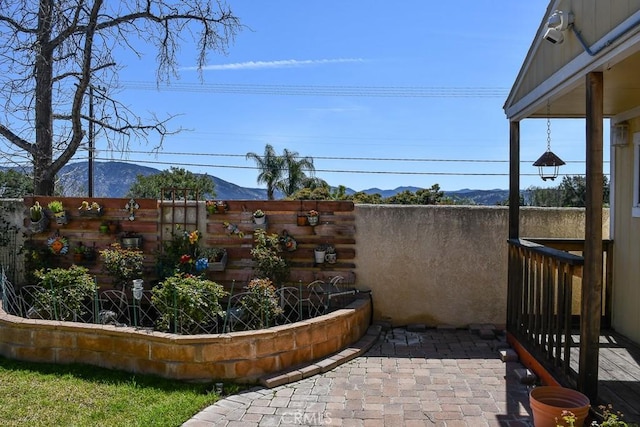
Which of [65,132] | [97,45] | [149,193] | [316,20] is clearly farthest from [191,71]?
[149,193]

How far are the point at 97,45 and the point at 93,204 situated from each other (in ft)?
8.49

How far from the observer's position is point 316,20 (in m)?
9.43

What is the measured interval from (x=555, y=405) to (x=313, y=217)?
3.41 meters

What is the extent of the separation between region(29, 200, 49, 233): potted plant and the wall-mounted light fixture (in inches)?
239

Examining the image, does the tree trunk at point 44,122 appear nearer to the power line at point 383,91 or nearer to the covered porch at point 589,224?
the covered porch at point 589,224

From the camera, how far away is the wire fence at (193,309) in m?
4.11

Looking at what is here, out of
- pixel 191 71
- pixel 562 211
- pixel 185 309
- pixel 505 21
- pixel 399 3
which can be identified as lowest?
pixel 185 309

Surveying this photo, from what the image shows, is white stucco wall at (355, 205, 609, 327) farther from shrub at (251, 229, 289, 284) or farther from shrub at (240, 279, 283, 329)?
shrub at (240, 279, 283, 329)

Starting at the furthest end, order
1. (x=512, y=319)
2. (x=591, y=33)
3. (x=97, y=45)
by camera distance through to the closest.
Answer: (x=97, y=45) → (x=512, y=319) → (x=591, y=33)

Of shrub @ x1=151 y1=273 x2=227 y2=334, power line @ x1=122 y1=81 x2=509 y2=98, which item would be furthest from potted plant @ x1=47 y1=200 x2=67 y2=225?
power line @ x1=122 y1=81 x2=509 y2=98

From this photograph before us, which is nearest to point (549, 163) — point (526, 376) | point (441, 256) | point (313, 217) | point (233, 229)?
point (441, 256)

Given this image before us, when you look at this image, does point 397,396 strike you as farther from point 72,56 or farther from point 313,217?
point 72,56

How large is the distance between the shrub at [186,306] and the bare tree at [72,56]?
3954 millimetres

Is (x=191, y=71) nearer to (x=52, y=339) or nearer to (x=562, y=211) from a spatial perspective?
(x=52, y=339)
